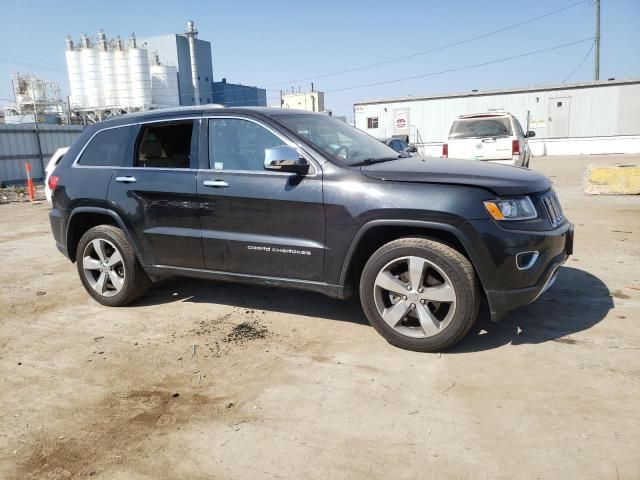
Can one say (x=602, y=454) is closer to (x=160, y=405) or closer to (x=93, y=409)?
(x=160, y=405)

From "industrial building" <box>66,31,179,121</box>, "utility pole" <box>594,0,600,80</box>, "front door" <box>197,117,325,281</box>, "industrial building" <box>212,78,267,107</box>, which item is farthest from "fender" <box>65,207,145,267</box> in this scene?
"industrial building" <box>212,78,267,107</box>

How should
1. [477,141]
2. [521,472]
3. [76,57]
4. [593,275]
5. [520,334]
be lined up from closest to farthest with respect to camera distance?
1. [521,472]
2. [520,334]
3. [593,275]
4. [477,141]
5. [76,57]

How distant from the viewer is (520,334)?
399 centimetres

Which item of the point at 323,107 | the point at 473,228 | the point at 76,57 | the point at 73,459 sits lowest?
the point at 73,459

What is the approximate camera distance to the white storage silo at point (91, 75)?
43844mm

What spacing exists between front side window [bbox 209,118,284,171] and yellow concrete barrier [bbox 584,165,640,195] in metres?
9.29

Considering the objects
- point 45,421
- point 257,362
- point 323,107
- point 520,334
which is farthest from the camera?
point 323,107

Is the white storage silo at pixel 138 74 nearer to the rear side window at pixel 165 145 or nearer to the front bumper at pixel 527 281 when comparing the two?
the rear side window at pixel 165 145

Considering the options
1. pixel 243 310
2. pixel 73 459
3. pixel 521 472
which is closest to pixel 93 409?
pixel 73 459

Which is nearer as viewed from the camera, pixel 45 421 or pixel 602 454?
pixel 602 454

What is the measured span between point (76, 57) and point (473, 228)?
48.7 metres

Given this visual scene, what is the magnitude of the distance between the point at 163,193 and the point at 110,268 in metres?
1.03

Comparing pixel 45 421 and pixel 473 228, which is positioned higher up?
pixel 473 228

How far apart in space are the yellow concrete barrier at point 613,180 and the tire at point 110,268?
9812 mm
